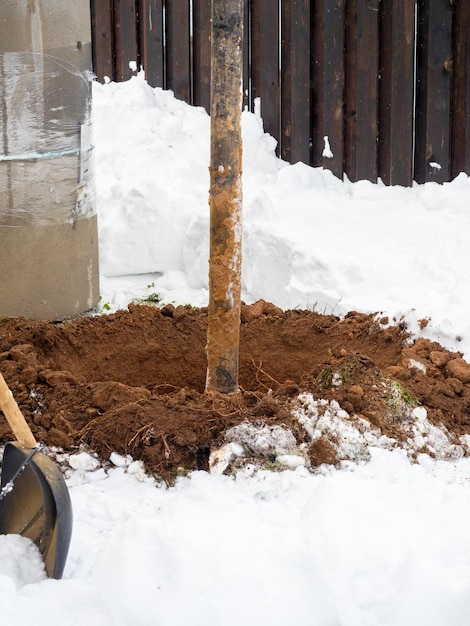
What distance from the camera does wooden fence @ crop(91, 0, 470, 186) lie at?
5926 mm

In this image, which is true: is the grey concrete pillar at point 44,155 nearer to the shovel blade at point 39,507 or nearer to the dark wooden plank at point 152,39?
the shovel blade at point 39,507

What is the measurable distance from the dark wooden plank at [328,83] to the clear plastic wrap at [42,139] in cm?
216

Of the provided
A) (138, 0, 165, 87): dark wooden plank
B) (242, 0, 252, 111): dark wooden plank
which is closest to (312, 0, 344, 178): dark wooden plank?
(242, 0, 252, 111): dark wooden plank

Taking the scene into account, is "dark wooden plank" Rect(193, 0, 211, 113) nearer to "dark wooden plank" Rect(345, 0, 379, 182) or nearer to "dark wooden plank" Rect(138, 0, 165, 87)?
"dark wooden plank" Rect(138, 0, 165, 87)

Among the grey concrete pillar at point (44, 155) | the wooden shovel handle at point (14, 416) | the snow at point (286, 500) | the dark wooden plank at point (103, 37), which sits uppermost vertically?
the dark wooden plank at point (103, 37)

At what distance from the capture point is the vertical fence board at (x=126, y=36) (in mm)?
7746

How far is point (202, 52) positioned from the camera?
23.5 ft

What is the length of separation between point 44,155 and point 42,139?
8 cm

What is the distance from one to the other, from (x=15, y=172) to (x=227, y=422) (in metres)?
2.00

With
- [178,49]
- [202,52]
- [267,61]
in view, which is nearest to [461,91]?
[267,61]

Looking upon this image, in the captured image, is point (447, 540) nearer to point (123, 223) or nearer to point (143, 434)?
point (143, 434)

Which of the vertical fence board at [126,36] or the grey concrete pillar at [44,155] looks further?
the vertical fence board at [126,36]

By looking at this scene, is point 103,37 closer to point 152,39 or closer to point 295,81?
point 152,39

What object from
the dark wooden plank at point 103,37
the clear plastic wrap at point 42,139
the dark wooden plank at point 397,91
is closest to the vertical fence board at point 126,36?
the dark wooden plank at point 103,37
